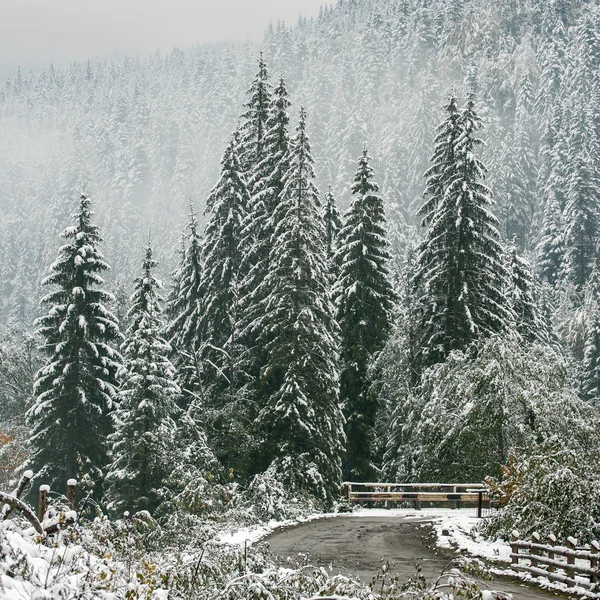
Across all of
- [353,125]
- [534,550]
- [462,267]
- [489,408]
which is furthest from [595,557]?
[353,125]

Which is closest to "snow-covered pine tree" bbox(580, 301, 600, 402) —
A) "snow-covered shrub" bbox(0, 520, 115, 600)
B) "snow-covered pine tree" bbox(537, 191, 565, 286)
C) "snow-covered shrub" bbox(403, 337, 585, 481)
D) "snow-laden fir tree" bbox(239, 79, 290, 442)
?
"snow-covered pine tree" bbox(537, 191, 565, 286)

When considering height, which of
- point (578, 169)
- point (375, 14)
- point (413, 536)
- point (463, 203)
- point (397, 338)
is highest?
point (375, 14)

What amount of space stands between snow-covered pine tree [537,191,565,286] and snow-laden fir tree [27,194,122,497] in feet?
177

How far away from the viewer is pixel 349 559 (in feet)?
55.2

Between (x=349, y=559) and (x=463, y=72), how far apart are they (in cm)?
11709

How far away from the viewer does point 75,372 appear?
30.5m

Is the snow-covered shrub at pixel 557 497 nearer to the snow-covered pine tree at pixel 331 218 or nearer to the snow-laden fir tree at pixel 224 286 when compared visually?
the snow-laden fir tree at pixel 224 286

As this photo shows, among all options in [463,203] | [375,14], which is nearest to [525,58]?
[375,14]

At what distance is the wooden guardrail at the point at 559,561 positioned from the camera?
1351 cm

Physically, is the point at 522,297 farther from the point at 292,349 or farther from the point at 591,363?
the point at 591,363

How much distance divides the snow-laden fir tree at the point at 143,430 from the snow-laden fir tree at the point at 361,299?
397 inches

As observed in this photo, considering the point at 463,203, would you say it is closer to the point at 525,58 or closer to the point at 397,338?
the point at 397,338

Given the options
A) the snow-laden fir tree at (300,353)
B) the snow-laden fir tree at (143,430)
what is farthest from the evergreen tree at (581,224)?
the snow-laden fir tree at (143,430)

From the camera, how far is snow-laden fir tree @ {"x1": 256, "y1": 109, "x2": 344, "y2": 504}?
2750cm
